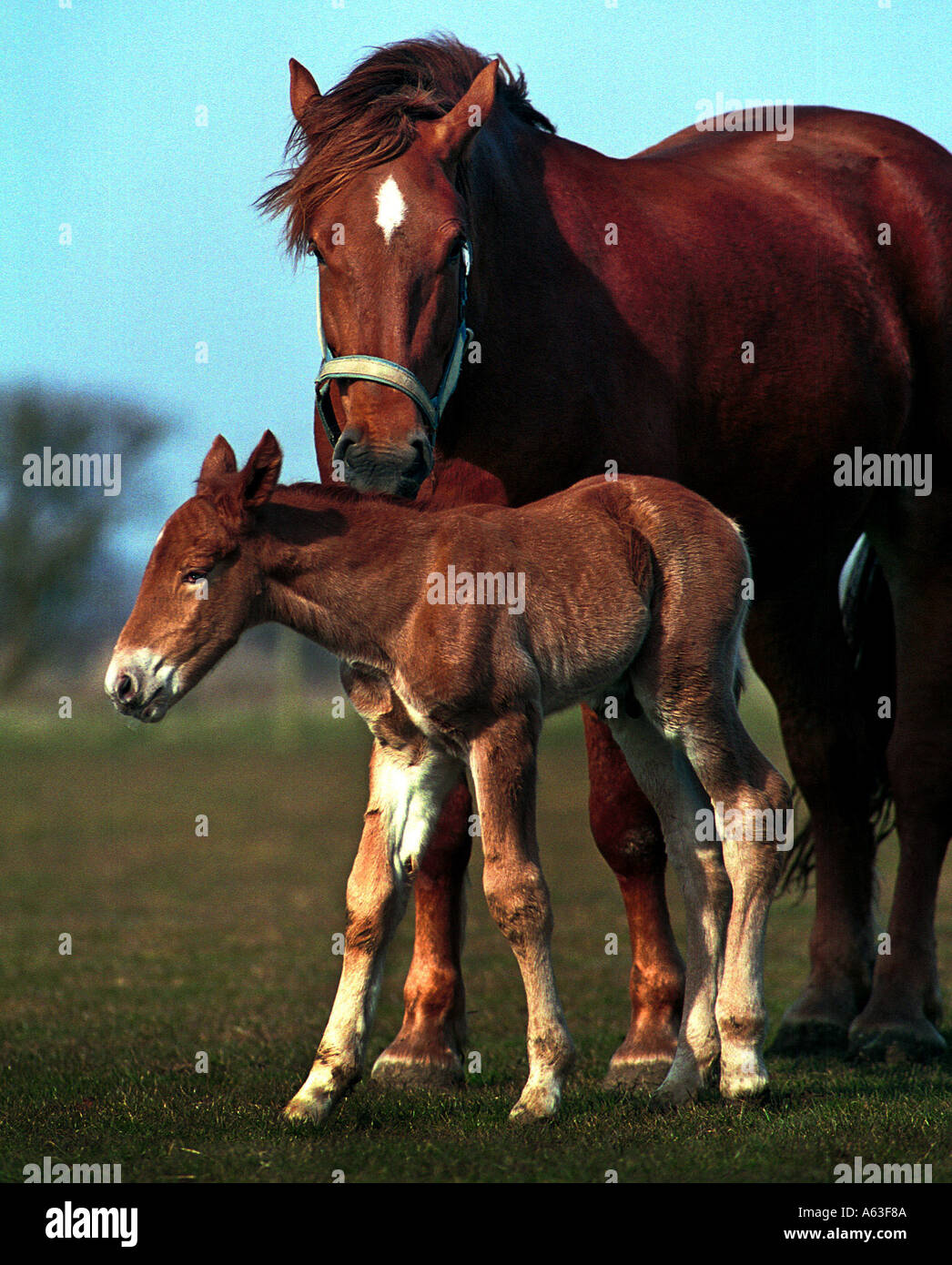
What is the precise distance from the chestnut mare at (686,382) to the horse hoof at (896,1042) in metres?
0.02

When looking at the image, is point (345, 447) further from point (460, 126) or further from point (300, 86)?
point (300, 86)

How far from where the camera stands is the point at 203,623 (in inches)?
170

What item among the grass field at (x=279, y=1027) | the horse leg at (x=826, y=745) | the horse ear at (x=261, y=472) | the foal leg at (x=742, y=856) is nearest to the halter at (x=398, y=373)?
the horse ear at (x=261, y=472)

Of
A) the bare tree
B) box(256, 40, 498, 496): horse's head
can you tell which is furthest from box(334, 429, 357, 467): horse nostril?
the bare tree

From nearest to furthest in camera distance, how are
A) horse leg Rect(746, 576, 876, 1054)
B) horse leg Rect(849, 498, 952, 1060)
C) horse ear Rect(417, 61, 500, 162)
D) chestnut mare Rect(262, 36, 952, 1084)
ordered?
chestnut mare Rect(262, 36, 952, 1084) → horse ear Rect(417, 61, 500, 162) → horse leg Rect(849, 498, 952, 1060) → horse leg Rect(746, 576, 876, 1054)

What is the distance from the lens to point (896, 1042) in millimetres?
6457

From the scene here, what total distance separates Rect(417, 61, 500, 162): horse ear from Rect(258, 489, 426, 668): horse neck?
1.39 metres

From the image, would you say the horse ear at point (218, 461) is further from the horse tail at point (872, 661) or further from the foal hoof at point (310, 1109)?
the horse tail at point (872, 661)

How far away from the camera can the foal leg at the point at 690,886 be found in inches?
190

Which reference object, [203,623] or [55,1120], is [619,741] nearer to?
[203,623]

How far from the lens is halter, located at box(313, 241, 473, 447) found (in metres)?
4.76

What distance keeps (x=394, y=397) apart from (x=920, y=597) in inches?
134

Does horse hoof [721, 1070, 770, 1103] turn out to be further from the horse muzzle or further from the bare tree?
the bare tree
